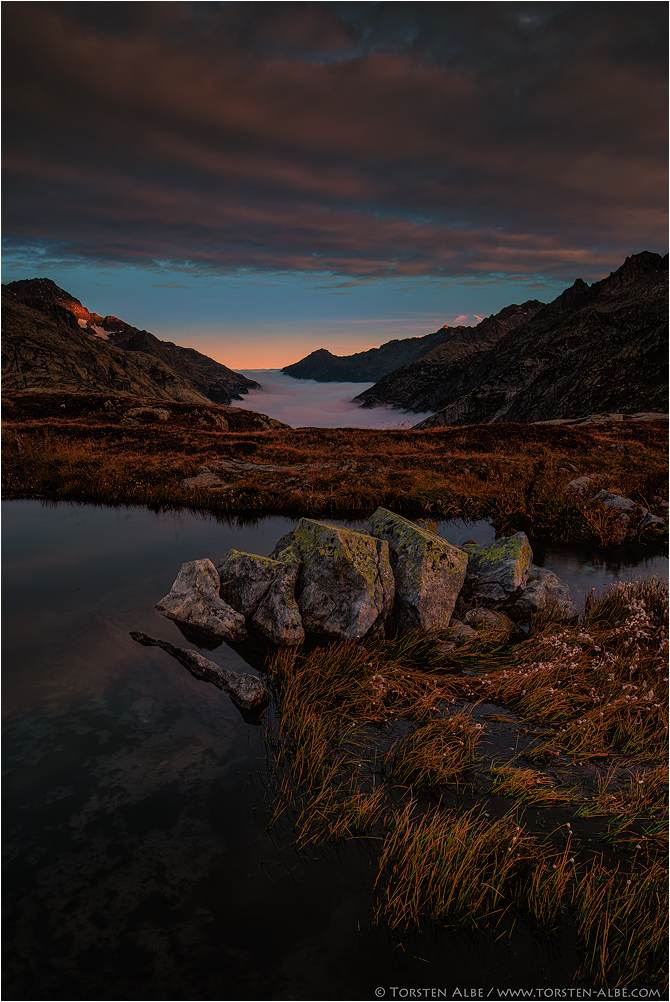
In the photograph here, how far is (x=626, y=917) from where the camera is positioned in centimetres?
384

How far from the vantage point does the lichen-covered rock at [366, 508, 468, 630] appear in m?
8.48

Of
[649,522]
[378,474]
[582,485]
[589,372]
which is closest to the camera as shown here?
[649,522]

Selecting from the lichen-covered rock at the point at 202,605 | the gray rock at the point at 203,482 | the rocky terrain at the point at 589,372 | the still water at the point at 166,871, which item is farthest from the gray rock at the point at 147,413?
the rocky terrain at the point at 589,372

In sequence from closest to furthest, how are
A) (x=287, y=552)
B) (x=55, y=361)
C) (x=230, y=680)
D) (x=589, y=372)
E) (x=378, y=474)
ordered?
(x=230, y=680)
(x=287, y=552)
(x=378, y=474)
(x=589, y=372)
(x=55, y=361)

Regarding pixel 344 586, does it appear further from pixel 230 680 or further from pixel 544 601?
pixel 544 601

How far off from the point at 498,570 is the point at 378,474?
42.8 feet

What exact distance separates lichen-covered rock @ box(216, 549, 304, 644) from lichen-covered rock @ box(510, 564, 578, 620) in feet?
15.5

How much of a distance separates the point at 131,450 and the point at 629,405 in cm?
9750

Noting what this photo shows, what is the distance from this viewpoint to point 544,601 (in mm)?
9453

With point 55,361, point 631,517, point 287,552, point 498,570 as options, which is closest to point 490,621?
point 498,570

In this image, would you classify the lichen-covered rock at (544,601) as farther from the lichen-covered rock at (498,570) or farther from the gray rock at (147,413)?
the gray rock at (147,413)

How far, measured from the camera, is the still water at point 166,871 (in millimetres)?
3594

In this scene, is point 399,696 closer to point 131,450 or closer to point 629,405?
point 131,450

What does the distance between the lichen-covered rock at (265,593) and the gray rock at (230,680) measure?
48.0 inches
